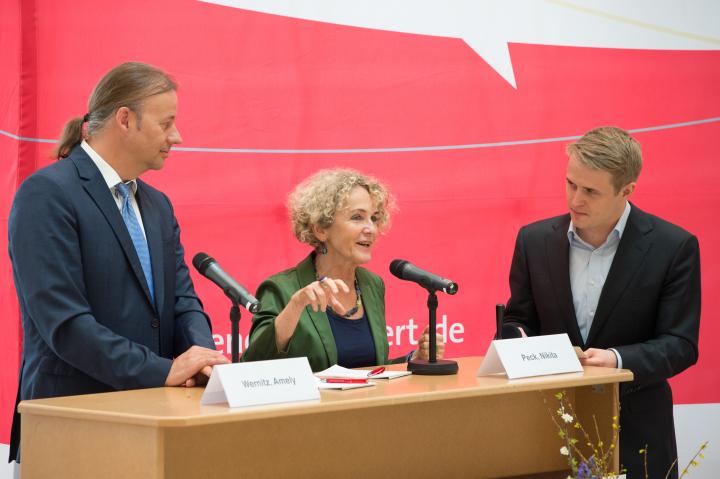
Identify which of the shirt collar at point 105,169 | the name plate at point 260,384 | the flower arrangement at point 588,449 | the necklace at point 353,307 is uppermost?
the shirt collar at point 105,169

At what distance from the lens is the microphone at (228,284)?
2373mm

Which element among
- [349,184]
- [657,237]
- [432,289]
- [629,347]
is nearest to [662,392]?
[629,347]

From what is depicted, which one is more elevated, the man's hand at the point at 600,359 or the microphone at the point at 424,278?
the microphone at the point at 424,278

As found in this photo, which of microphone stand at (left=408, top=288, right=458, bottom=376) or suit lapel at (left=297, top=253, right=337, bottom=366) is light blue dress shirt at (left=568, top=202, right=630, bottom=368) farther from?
suit lapel at (left=297, top=253, right=337, bottom=366)

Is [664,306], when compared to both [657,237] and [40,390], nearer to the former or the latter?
[657,237]

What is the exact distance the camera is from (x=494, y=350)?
281cm

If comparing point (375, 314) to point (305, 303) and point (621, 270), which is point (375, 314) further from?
point (621, 270)

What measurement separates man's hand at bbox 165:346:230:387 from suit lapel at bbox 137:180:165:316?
26 centimetres

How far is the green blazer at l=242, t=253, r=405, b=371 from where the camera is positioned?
9.93ft

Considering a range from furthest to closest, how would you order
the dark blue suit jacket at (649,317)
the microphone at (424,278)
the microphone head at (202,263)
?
the dark blue suit jacket at (649,317) < the microphone at (424,278) < the microphone head at (202,263)

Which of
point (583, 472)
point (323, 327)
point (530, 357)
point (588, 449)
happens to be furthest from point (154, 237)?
point (588, 449)

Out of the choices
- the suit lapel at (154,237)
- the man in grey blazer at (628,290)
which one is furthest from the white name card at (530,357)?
the suit lapel at (154,237)

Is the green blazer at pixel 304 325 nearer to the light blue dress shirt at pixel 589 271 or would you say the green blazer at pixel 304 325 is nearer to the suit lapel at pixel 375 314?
the suit lapel at pixel 375 314

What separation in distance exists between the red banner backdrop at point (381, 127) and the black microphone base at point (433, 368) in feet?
4.67
